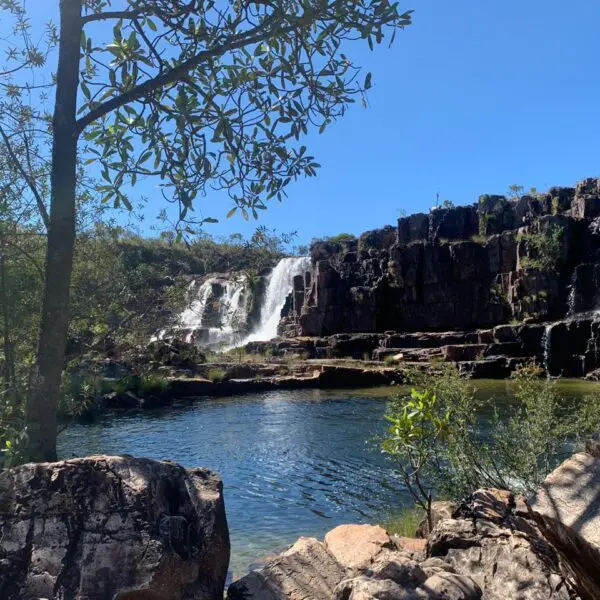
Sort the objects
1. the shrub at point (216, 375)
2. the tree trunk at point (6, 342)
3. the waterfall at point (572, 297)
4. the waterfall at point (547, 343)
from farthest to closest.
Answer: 1. the waterfall at point (572, 297)
2. the waterfall at point (547, 343)
3. the shrub at point (216, 375)
4. the tree trunk at point (6, 342)

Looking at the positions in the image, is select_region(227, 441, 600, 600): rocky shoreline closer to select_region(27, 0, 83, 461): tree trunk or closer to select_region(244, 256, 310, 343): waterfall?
select_region(27, 0, 83, 461): tree trunk

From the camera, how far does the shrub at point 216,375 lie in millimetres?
25984

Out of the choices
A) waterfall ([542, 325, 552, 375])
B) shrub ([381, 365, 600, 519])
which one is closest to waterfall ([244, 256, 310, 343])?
waterfall ([542, 325, 552, 375])

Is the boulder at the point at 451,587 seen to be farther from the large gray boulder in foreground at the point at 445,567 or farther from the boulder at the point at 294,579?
the boulder at the point at 294,579

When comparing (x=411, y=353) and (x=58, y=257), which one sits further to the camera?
(x=411, y=353)

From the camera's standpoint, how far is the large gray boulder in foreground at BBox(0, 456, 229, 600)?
10.4 ft

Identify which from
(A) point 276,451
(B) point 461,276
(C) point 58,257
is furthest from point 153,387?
(B) point 461,276

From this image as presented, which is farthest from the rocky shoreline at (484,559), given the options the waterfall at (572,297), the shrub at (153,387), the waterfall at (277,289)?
the waterfall at (277,289)

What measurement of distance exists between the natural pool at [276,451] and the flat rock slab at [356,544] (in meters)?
1.18

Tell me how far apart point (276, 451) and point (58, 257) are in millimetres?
10144

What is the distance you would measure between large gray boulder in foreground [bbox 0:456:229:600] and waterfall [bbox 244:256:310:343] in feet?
147

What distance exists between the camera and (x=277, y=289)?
51.1 metres

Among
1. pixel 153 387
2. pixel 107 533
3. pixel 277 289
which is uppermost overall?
pixel 277 289

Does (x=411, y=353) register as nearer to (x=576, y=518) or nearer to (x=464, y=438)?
(x=464, y=438)
